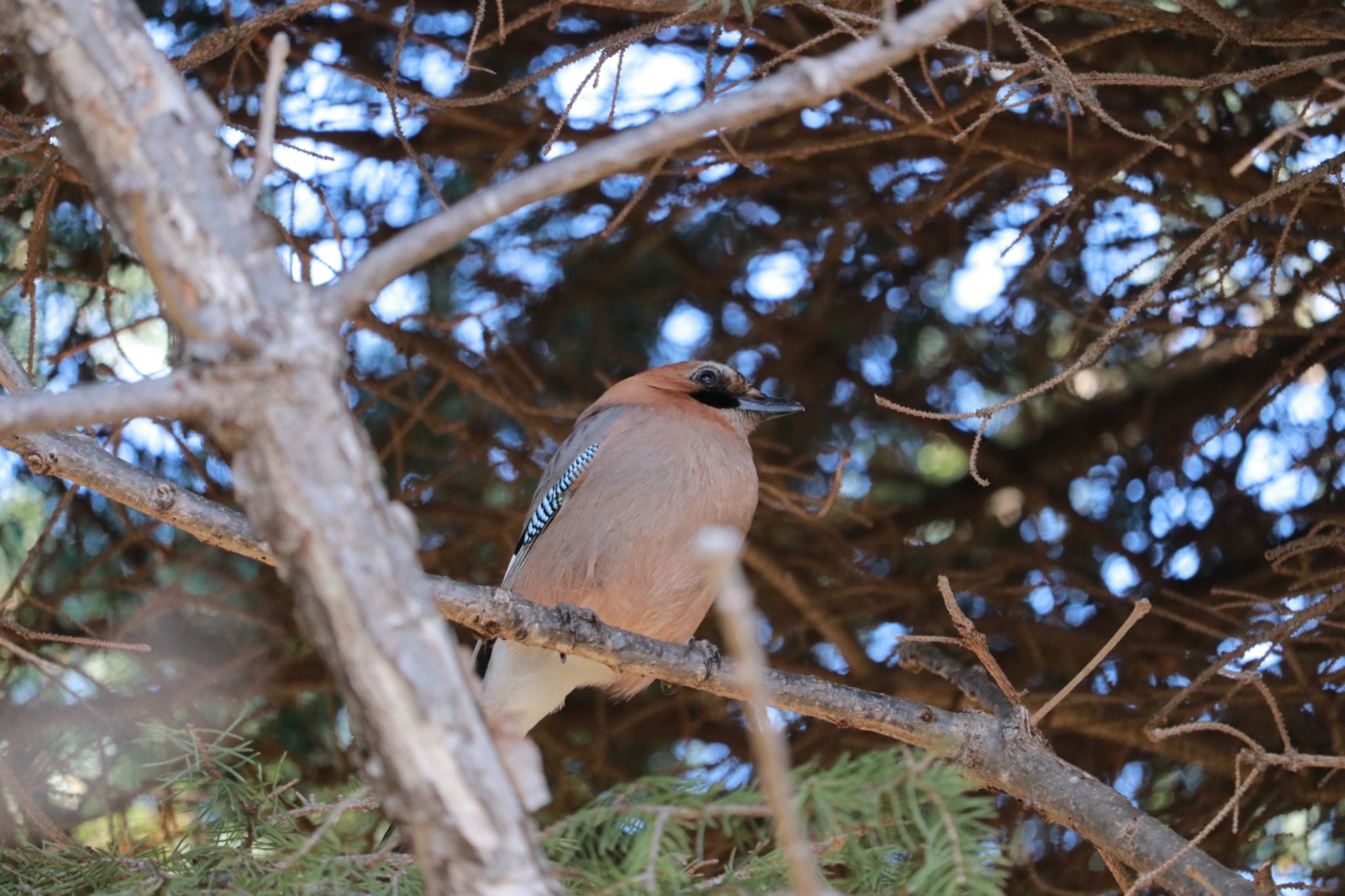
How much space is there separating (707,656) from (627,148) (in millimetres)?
1615

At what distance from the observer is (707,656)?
2.79 m

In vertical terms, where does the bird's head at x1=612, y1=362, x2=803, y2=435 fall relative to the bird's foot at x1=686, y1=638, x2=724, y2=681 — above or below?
above

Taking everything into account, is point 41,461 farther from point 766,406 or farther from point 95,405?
point 766,406

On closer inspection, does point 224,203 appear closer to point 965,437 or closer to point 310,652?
point 310,652

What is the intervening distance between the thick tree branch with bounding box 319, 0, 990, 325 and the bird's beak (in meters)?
2.73

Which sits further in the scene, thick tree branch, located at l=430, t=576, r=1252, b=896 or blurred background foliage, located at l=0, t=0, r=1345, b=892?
blurred background foliage, located at l=0, t=0, r=1345, b=892

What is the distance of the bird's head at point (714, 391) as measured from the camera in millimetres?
4164

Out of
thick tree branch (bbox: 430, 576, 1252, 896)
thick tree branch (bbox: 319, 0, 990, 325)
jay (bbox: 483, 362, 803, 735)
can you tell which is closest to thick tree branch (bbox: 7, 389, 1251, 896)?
thick tree branch (bbox: 430, 576, 1252, 896)

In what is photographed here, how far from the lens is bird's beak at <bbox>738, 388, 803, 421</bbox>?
13.7ft

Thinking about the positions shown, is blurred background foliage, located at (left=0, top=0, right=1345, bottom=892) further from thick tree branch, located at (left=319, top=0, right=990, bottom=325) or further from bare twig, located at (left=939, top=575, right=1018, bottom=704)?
thick tree branch, located at (left=319, top=0, right=990, bottom=325)

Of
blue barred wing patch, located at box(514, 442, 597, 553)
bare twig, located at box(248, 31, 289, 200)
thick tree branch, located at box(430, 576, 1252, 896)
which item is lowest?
thick tree branch, located at box(430, 576, 1252, 896)

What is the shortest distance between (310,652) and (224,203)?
3.45 metres

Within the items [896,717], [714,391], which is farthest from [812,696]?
[714,391]

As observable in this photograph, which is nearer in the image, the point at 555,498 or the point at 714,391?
the point at 555,498
